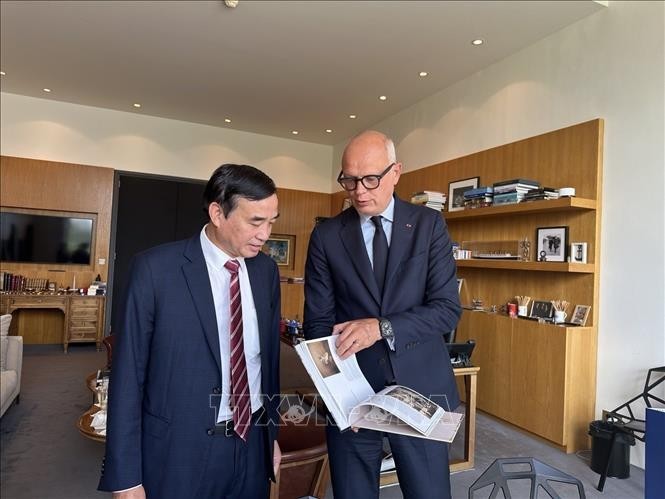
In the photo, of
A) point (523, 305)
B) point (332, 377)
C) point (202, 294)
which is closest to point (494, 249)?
point (523, 305)

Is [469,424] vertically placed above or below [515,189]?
below

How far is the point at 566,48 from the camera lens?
3.91m

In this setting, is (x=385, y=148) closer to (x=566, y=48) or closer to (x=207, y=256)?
(x=207, y=256)

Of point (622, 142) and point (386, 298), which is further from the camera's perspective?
point (622, 142)

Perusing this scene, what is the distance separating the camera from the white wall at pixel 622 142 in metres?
3.19

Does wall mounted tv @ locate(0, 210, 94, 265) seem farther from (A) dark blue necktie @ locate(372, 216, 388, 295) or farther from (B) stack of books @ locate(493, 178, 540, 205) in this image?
(A) dark blue necktie @ locate(372, 216, 388, 295)

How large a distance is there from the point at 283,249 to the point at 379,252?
700cm

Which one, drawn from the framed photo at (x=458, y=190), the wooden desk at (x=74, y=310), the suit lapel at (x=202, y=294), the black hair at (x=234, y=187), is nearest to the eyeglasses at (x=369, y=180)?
the black hair at (x=234, y=187)

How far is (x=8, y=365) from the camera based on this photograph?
377cm

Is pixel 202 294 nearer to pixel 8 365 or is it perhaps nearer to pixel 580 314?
pixel 580 314

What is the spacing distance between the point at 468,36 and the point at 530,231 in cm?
199

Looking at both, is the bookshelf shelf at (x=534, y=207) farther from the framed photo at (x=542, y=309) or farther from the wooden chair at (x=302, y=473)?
the wooden chair at (x=302, y=473)

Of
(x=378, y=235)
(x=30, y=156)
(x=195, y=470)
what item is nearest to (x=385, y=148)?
(x=378, y=235)

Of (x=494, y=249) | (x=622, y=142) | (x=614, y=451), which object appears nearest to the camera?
(x=614, y=451)
